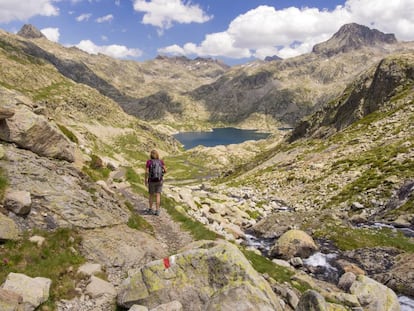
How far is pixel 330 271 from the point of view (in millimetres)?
25344

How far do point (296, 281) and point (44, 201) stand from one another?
14719 millimetres

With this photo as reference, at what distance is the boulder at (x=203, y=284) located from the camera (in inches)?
432

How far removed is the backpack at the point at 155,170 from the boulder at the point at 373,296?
14.2 m

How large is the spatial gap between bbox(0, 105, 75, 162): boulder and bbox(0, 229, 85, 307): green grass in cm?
763

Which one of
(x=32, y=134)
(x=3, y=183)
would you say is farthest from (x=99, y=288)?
(x=32, y=134)

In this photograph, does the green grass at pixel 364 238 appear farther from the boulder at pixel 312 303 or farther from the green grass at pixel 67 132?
the green grass at pixel 67 132

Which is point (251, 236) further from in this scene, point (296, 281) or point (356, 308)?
point (356, 308)

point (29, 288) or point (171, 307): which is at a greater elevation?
point (29, 288)

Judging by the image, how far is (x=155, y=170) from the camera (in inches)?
884

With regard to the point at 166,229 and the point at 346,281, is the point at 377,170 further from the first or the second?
the point at 166,229

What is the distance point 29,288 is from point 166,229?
11689 millimetres

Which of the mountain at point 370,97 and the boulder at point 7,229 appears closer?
the boulder at point 7,229

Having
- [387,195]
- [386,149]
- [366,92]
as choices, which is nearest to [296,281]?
[387,195]

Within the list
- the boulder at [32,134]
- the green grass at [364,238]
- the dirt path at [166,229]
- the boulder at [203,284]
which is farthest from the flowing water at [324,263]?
the boulder at [32,134]
